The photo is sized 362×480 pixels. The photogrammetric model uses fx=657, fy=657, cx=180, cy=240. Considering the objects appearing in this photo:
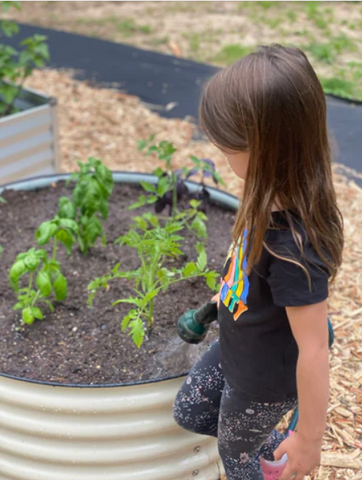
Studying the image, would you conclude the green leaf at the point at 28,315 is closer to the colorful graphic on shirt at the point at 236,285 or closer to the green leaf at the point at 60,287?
the green leaf at the point at 60,287

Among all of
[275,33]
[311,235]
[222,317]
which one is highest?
[311,235]

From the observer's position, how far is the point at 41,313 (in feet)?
6.18

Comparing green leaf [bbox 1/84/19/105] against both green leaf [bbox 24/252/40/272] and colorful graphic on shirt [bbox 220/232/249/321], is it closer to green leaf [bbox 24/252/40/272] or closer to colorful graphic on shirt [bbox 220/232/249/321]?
green leaf [bbox 24/252/40/272]

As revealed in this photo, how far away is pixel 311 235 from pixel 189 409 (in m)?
0.56

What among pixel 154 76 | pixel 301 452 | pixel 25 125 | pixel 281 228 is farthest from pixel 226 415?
pixel 154 76

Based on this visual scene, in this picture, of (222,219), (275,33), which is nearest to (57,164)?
(222,219)

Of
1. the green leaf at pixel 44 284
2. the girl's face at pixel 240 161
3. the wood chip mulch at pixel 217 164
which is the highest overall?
the girl's face at pixel 240 161

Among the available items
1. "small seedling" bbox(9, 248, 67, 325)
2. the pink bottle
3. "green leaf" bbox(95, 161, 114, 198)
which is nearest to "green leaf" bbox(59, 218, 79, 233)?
"small seedling" bbox(9, 248, 67, 325)

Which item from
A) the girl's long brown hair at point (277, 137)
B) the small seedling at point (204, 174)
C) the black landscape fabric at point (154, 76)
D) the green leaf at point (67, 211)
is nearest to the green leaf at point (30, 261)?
the green leaf at point (67, 211)

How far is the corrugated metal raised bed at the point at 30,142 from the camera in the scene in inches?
122

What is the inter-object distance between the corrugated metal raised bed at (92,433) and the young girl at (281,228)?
1.03 feet

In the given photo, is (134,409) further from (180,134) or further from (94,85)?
(94,85)

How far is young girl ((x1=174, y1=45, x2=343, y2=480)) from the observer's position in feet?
3.67

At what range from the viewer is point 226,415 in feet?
4.58
